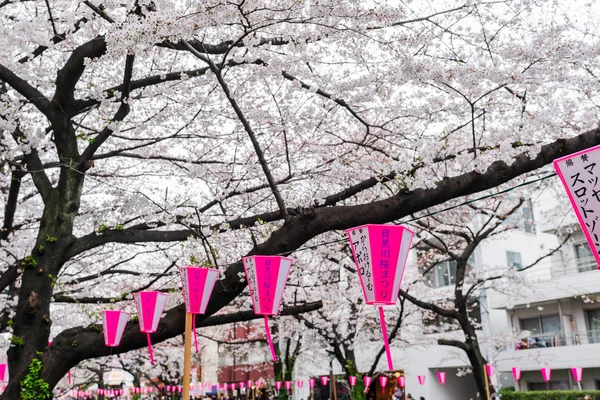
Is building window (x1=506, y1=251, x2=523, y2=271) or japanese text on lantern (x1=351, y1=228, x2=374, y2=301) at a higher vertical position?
building window (x1=506, y1=251, x2=523, y2=271)

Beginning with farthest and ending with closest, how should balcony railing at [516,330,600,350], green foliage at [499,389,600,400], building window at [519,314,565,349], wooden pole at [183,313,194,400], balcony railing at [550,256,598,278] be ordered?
balcony railing at [550,256,598,278] < building window at [519,314,565,349] < balcony railing at [516,330,600,350] < green foliage at [499,389,600,400] < wooden pole at [183,313,194,400]

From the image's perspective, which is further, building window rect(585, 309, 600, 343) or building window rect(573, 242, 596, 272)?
building window rect(573, 242, 596, 272)

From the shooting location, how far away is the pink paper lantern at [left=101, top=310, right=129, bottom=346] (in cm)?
662

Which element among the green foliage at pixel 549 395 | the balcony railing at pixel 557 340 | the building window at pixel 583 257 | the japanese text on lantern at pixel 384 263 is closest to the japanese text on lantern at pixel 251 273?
the japanese text on lantern at pixel 384 263

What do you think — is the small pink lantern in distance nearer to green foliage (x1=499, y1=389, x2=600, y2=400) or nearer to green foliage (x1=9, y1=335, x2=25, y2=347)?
green foliage (x1=9, y1=335, x2=25, y2=347)

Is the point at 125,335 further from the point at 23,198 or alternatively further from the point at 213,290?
the point at 23,198

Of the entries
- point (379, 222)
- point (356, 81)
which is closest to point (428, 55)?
point (356, 81)

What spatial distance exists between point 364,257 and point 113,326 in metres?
3.45

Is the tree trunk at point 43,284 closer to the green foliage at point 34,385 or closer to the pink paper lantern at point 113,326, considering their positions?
the green foliage at point 34,385

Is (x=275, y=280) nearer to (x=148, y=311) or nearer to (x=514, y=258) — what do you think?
(x=148, y=311)

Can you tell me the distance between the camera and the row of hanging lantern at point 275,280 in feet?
17.3

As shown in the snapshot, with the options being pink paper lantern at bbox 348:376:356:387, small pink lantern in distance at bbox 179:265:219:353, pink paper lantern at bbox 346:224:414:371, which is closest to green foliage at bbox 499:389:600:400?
pink paper lantern at bbox 348:376:356:387

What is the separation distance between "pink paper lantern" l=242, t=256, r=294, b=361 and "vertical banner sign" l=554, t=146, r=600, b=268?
2946mm

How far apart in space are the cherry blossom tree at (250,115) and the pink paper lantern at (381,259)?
0.20m
